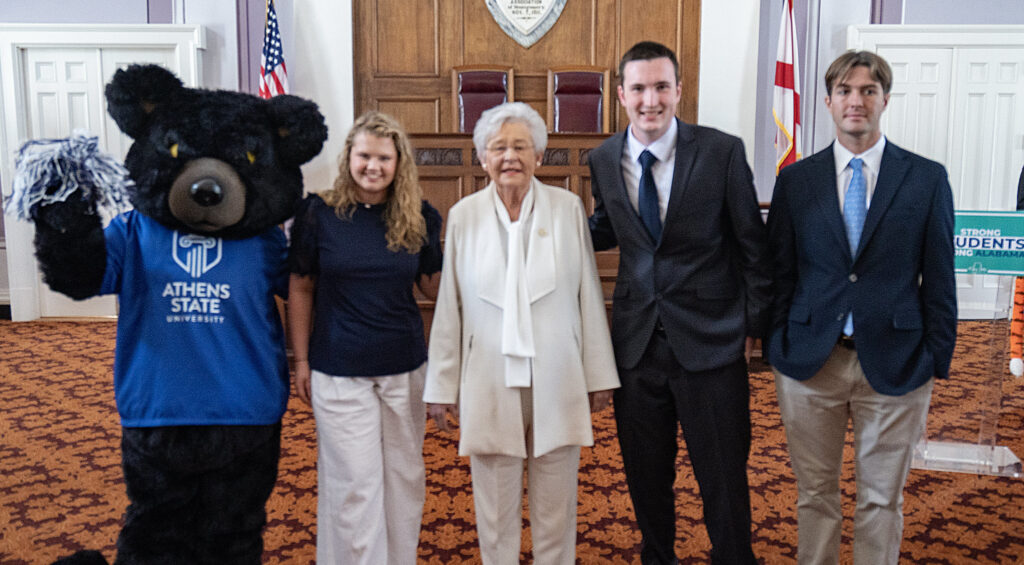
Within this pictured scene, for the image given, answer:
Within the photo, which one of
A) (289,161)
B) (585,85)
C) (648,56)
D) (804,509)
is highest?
(585,85)

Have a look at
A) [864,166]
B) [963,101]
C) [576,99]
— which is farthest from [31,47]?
[963,101]

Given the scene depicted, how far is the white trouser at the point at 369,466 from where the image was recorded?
1.81m

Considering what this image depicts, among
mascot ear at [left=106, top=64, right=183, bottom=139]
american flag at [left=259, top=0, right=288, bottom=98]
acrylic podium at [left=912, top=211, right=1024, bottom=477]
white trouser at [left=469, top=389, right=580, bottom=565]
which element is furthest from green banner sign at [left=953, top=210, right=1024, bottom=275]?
american flag at [left=259, top=0, right=288, bottom=98]

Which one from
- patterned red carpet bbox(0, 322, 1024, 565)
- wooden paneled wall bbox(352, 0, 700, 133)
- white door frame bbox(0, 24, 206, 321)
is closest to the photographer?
patterned red carpet bbox(0, 322, 1024, 565)

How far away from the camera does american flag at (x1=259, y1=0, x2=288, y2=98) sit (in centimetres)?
545

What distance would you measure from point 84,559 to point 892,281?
2.16 metres

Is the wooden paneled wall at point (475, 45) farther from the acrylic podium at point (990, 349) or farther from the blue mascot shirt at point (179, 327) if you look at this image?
the blue mascot shirt at point (179, 327)

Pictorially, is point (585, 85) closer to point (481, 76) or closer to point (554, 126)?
point (554, 126)

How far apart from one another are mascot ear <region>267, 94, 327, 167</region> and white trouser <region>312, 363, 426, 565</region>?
55cm

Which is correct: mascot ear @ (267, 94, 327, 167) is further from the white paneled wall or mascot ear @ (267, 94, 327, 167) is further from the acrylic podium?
the white paneled wall

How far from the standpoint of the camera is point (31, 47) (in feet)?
19.8

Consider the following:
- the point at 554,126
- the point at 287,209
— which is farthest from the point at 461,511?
the point at 554,126

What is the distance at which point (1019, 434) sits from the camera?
3488 mm

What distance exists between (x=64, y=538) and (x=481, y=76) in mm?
4479
